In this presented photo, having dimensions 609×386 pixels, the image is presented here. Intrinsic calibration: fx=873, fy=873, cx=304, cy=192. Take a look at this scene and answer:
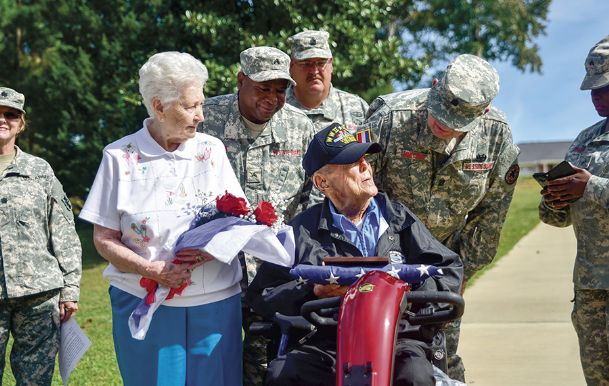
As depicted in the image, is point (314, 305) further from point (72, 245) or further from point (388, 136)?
point (72, 245)

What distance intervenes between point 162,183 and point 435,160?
1.70 metres

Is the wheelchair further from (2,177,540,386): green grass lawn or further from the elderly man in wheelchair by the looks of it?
(2,177,540,386): green grass lawn

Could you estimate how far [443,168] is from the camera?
4.53 metres

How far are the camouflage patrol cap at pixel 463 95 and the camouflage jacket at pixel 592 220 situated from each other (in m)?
0.65

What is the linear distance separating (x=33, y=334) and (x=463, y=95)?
252 cm

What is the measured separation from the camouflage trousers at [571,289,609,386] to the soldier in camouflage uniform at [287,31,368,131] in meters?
1.67

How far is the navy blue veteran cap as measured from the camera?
11.7 ft

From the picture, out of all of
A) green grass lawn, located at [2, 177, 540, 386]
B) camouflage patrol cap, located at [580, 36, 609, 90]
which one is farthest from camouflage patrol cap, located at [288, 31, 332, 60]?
green grass lawn, located at [2, 177, 540, 386]

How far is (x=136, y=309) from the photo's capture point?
3.33 meters

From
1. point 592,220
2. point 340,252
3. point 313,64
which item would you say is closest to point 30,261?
point 340,252

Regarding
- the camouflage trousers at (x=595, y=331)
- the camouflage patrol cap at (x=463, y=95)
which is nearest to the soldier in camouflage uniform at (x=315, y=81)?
the camouflage patrol cap at (x=463, y=95)

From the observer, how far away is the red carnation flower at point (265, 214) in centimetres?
340

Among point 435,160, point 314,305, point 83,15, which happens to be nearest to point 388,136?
point 435,160

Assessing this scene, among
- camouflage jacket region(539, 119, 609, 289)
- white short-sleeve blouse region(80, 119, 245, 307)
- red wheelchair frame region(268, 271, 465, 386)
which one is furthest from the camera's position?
camouflage jacket region(539, 119, 609, 289)
